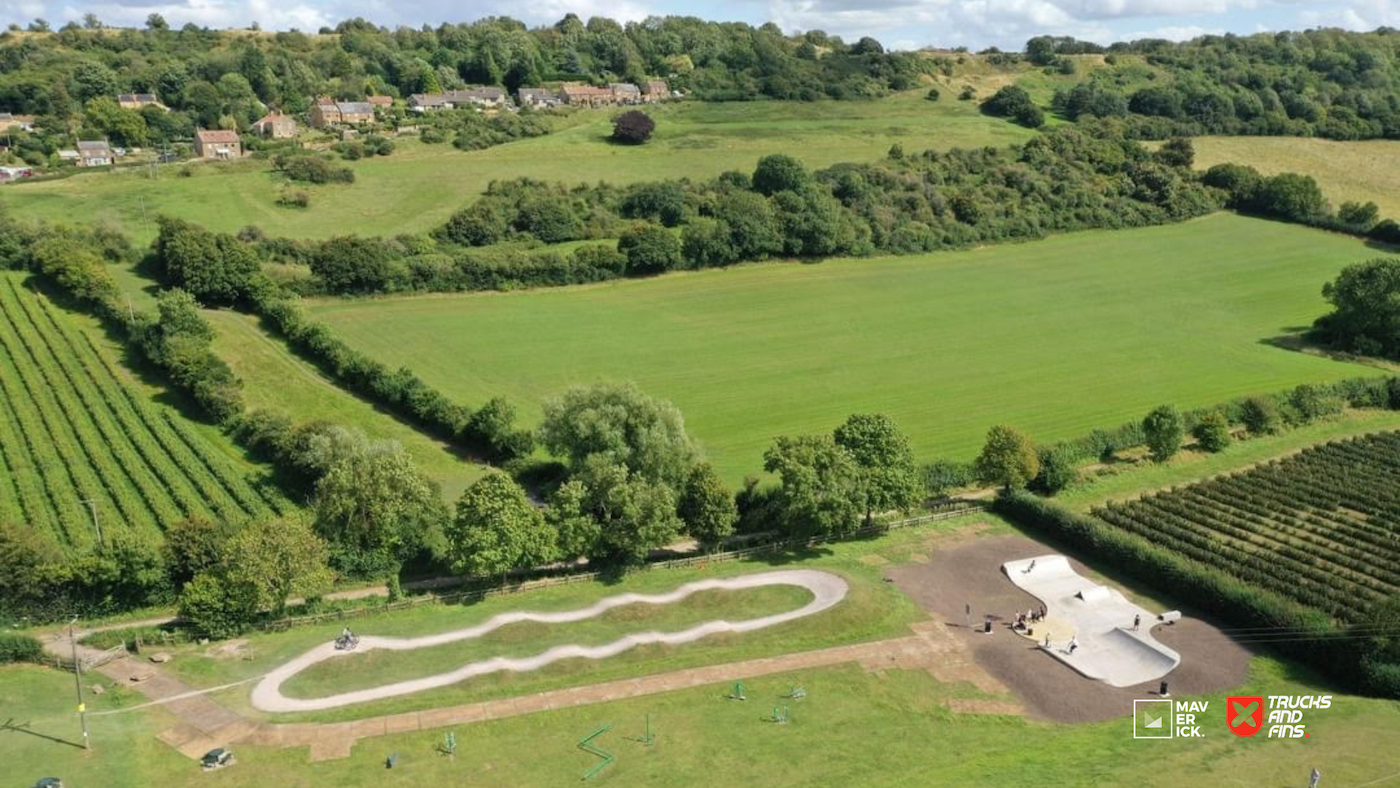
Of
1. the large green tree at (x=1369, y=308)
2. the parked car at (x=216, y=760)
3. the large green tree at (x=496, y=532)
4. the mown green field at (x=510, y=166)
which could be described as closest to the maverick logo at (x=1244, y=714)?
the large green tree at (x=496, y=532)

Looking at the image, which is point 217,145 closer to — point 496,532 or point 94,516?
point 94,516

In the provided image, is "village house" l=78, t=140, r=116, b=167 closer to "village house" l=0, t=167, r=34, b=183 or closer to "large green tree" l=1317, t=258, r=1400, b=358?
"village house" l=0, t=167, r=34, b=183

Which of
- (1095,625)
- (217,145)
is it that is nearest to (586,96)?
(217,145)

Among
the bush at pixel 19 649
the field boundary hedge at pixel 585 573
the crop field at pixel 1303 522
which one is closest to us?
the bush at pixel 19 649

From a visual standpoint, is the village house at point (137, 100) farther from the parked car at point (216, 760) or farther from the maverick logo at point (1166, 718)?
the maverick logo at point (1166, 718)

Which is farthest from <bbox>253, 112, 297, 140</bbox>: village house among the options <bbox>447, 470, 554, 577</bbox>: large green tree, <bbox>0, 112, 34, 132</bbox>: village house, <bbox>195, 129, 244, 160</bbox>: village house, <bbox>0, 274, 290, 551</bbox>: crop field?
<bbox>447, 470, 554, 577</bbox>: large green tree

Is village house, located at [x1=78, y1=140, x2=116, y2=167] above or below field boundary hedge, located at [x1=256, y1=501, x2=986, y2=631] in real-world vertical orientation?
above
